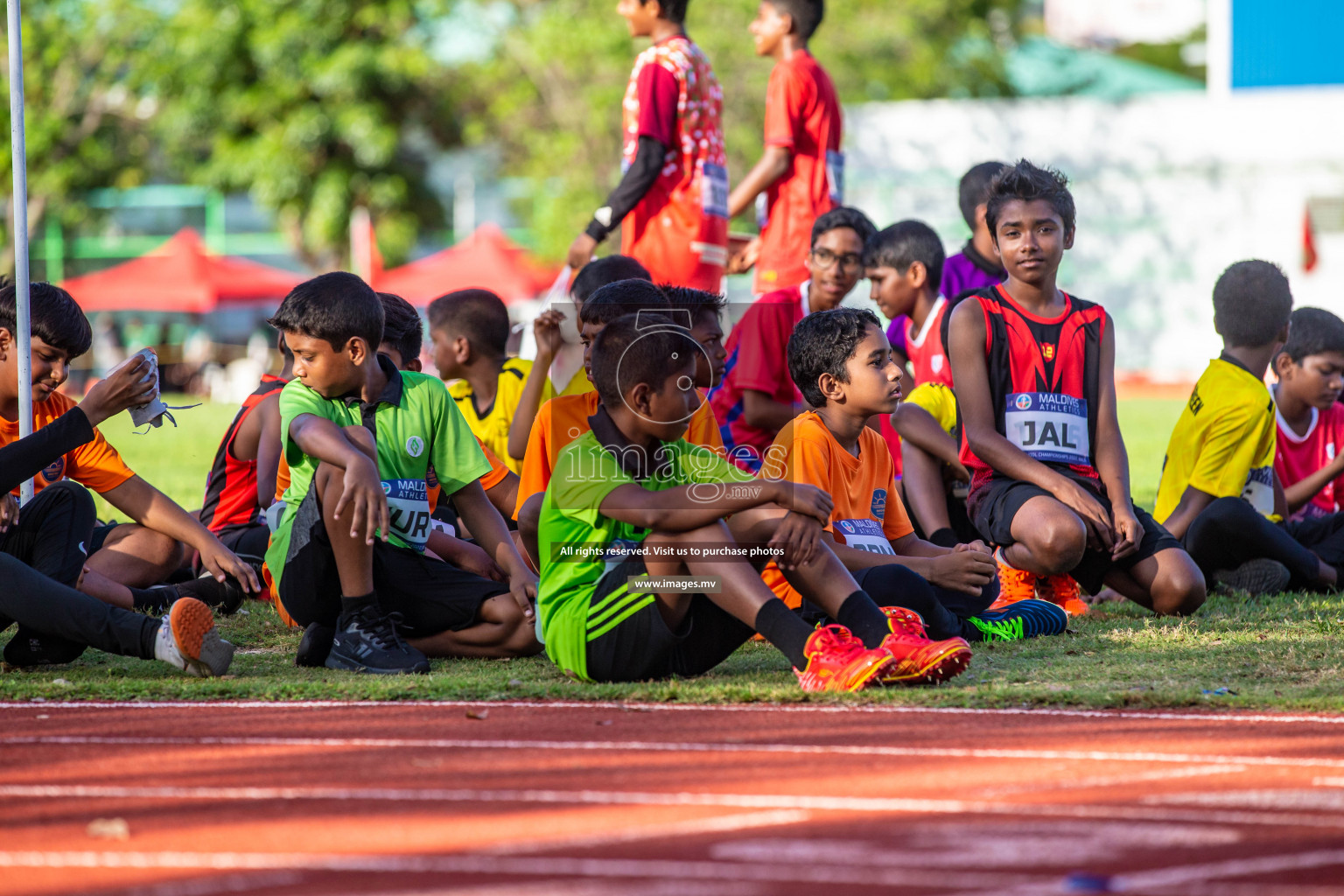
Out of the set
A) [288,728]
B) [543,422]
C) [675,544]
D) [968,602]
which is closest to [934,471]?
[968,602]

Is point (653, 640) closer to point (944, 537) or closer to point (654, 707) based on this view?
point (654, 707)

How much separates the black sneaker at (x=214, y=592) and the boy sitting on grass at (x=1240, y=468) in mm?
3353

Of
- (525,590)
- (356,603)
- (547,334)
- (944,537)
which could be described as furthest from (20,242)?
(944,537)

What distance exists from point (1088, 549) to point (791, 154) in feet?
8.82

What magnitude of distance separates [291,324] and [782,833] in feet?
7.71

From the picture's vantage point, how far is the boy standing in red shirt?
6840mm

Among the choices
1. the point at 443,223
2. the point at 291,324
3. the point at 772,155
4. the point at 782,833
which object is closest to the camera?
the point at 782,833

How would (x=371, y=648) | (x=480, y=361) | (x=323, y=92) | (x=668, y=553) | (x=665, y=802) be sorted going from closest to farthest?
(x=665, y=802), (x=668, y=553), (x=371, y=648), (x=480, y=361), (x=323, y=92)

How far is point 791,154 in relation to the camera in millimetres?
6918

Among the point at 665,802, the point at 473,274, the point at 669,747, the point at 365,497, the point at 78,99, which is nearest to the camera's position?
the point at 665,802

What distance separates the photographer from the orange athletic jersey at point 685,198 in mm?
6359

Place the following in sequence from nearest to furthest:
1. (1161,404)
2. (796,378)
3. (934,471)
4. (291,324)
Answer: (291,324) < (796,378) < (934,471) < (1161,404)

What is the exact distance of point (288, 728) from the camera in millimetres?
3320

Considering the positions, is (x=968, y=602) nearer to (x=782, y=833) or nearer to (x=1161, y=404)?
(x=782, y=833)
